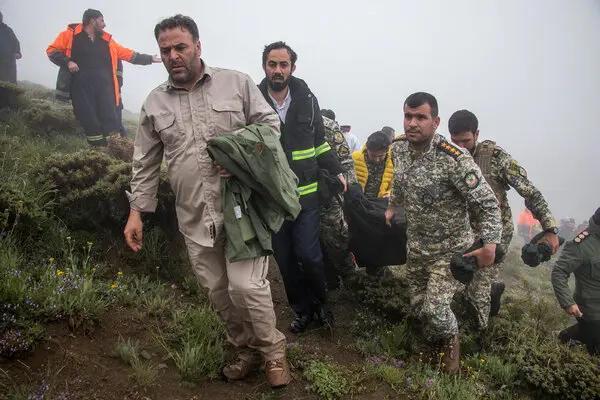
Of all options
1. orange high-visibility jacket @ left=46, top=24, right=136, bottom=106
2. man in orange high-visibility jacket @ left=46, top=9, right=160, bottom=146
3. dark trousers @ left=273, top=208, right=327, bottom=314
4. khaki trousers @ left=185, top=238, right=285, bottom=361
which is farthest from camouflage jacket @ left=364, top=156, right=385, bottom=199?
orange high-visibility jacket @ left=46, top=24, right=136, bottom=106

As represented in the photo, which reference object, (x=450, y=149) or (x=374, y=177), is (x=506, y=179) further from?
(x=374, y=177)

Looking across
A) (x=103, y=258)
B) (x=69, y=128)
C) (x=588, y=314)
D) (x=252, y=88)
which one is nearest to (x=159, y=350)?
(x=103, y=258)

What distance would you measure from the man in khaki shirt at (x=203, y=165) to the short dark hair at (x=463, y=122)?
9.04 feet

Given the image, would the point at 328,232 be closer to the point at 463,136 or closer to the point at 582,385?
the point at 463,136

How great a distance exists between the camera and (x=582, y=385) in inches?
142

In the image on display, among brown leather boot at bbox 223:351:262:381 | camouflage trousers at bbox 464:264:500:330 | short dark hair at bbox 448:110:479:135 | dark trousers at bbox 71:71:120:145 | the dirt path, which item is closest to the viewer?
the dirt path

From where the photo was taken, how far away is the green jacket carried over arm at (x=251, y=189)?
2588 mm

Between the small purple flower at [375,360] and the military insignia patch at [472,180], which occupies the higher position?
the military insignia patch at [472,180]

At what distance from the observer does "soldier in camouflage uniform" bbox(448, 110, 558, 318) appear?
4445 mm

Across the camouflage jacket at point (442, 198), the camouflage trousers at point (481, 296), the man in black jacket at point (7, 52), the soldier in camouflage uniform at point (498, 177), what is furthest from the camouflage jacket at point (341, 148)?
the man in black jacket at point (7, 52)

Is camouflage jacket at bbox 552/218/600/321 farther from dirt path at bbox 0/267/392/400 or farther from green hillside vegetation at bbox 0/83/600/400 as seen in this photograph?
dirt path at bbox 0/267/392/400

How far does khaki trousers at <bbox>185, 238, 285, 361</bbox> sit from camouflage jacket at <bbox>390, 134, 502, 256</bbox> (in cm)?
190

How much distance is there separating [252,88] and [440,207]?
2179 millimetres

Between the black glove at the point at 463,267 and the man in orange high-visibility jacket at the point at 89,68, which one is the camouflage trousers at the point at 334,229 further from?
the man in orange high-visibility jacket at the point at 89,68
